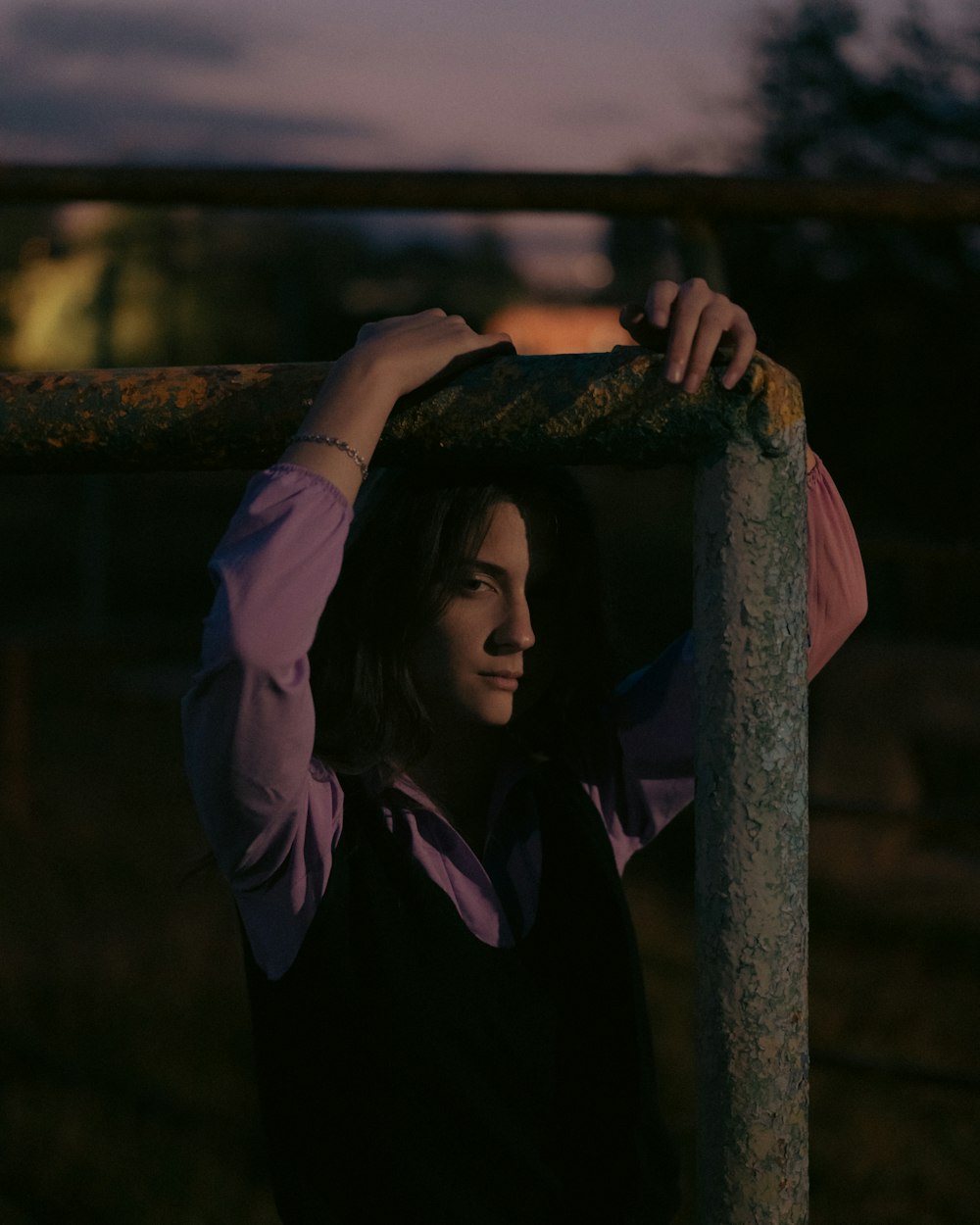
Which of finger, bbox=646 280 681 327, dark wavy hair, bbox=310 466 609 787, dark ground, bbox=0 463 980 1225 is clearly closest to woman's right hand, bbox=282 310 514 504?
finger, bbox=646 280 681 327

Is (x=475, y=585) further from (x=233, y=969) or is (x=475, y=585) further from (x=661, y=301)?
(x=233, y=969)

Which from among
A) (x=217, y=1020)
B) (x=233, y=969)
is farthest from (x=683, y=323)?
(x=233, y=969)

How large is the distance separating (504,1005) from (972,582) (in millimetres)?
3227

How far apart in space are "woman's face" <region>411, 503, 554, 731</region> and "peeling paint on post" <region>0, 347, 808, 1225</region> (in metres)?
0.36

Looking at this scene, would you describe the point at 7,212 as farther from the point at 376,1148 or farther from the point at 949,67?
the point at 376,1148

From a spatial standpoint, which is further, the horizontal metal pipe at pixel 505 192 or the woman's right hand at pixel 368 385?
the horizontal metal pipe at pixel 505 192

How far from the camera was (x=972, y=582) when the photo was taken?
4.11 meters

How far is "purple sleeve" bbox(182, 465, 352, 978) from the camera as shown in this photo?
986mm

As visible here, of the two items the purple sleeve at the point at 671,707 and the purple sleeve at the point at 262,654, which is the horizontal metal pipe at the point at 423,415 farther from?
the purple sleeve at the point at 671,707

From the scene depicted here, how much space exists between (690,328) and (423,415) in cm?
18

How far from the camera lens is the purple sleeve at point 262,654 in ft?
3.23

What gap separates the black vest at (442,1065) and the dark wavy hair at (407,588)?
0.10 m

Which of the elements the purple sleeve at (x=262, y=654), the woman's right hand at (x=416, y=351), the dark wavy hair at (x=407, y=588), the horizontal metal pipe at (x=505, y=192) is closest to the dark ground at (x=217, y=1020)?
the dark wavy hair at (x=407, y=588)

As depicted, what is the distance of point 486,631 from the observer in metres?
1.27
